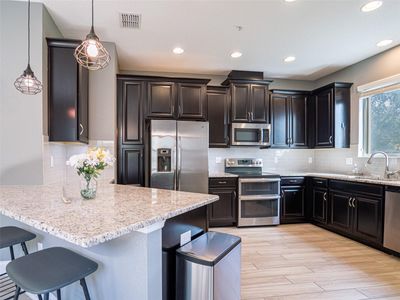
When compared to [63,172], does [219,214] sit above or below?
below

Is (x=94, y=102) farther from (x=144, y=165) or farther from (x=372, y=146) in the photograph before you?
(x=372, y=146)

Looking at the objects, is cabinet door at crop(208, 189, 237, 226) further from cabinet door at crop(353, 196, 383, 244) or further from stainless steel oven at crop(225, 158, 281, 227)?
cabinet door at crop(353, 196, 383, 244)

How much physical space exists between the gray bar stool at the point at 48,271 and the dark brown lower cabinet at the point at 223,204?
113 inches

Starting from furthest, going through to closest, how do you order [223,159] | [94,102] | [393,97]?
[223,159] < [393,97] < [94,102]

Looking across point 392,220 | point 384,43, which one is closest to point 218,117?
point 384,43

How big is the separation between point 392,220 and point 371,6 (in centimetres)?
246

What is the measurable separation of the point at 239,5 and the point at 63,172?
291 centimetres

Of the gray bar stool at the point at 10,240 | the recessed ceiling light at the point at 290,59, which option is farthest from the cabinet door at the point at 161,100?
the gray bar stool at the point at 10,240

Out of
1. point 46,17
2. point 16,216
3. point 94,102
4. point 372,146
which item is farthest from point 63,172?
point 372,146

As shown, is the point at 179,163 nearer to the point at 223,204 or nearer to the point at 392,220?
the point at 223,204

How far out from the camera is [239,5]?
8.46 feet

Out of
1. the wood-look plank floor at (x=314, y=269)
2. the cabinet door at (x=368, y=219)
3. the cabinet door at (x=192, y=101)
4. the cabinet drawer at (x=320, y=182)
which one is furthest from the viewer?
the cabinet door at (x=192, y=101)

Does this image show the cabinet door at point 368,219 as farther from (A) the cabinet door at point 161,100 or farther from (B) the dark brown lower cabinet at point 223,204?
(A) the cabinet door at point 161,100

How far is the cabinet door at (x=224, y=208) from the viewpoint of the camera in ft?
13.5
